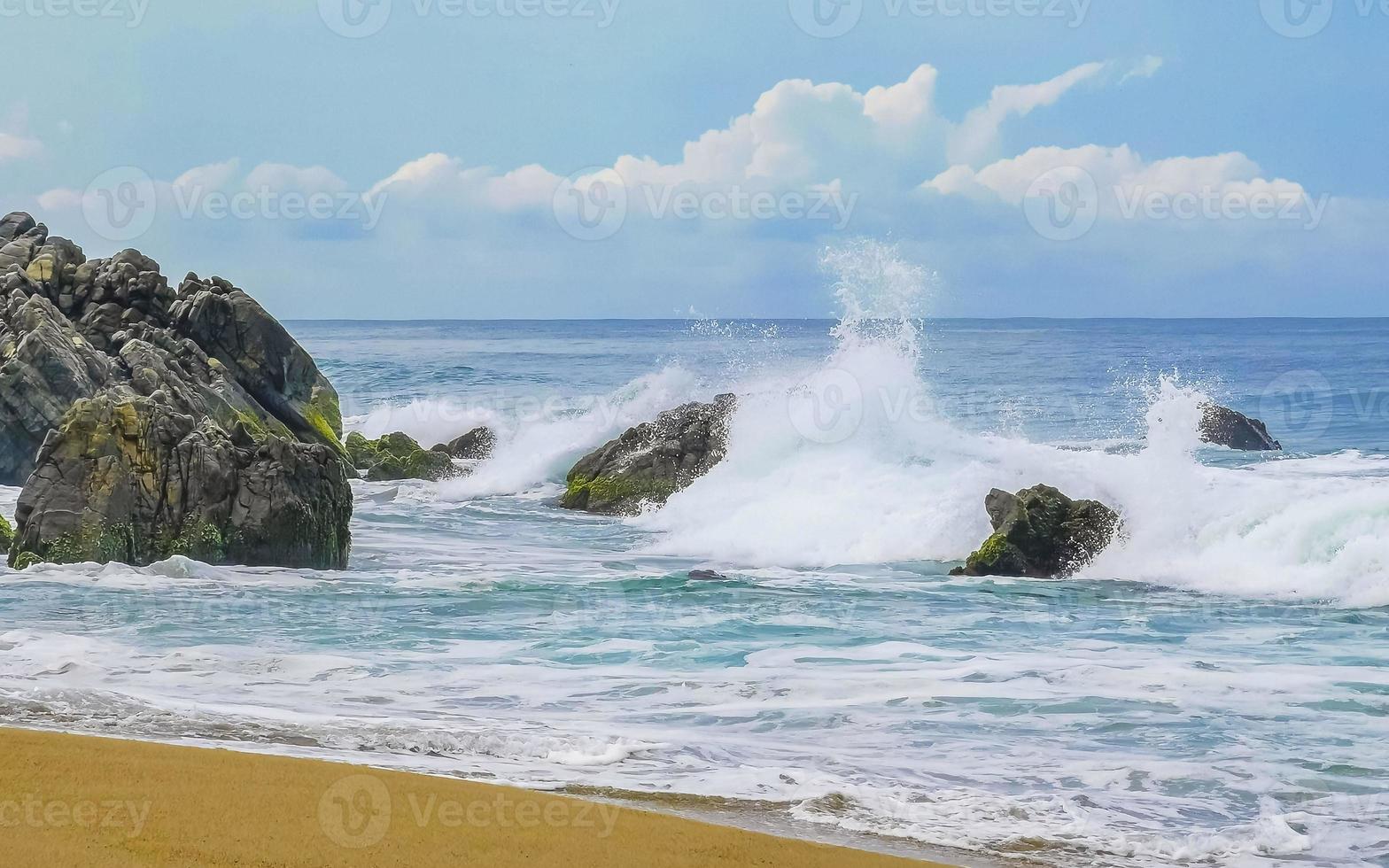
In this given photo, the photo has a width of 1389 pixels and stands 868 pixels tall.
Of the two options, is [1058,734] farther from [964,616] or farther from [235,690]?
[235,690]

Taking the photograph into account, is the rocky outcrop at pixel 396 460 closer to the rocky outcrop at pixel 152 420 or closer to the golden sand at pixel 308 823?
the rocky outcrop at pixel 152 420

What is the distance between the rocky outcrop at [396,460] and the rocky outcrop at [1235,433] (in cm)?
1546

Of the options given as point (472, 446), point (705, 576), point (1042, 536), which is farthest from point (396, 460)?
point (1042, 536)

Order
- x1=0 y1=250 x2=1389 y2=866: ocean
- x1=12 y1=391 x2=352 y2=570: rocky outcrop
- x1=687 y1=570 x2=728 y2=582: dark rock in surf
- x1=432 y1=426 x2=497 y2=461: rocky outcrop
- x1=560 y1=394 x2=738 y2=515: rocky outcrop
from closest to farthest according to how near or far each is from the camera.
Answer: x1=0 y1=250 x2=1389 y2=866: ocean → x1=12 y1=391 x2=352 y2=570: rocky outcrop → x1=687 y1=570 x2=728 y2=582: dark rock in surf → x1=560 y1=394 x2=738 y2=515: rocky outcrop → x1=432 y1=426 x2=497 y2=461: rocky outcrop

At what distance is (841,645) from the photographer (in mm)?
10344

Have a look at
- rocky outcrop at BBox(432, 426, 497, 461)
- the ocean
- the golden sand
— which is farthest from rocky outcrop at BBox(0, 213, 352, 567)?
the golden sand

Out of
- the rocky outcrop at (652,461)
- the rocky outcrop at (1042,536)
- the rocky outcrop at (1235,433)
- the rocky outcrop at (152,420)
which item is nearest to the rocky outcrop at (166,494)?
the rocky outcrop at (152,420)

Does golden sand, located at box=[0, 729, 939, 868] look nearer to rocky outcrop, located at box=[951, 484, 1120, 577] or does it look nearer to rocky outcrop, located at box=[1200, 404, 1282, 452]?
rocky outcrop, located at box=[951, 484, 1120, 577]

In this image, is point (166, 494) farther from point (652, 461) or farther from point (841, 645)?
point (652, 461)

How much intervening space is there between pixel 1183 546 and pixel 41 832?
1267 cm

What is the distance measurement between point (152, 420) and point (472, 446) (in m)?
14.6

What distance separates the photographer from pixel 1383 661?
9.95 metres

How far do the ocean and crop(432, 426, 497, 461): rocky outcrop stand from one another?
2372 mm

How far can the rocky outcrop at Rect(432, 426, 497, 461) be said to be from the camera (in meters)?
26.9
